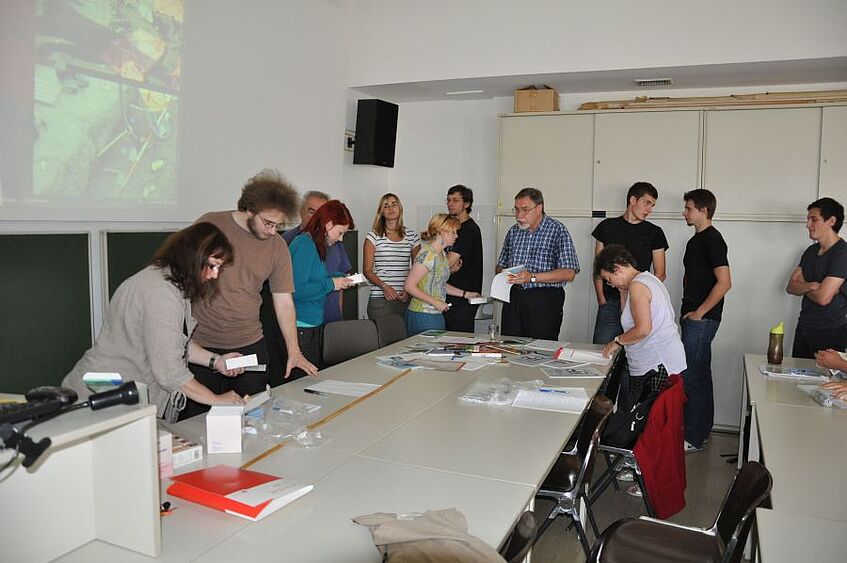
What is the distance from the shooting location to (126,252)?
4.02 meters

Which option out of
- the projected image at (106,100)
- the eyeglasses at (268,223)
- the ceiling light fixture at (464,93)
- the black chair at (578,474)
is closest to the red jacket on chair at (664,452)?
the black chair at (578,474)

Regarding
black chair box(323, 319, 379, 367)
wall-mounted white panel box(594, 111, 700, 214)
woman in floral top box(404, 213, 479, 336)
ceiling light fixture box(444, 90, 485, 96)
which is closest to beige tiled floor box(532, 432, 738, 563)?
black chair box(323, 319, 379, 367)

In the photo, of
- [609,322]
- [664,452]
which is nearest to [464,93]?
[609,322]

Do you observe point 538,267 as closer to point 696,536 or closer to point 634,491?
point 634,491

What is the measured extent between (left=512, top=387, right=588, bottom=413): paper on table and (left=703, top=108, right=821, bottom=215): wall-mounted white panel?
3096mm

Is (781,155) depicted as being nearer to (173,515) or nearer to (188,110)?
(188,110)

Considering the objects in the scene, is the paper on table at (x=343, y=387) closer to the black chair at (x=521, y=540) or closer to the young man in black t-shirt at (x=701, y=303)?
the black chair at (x=521, y=540)

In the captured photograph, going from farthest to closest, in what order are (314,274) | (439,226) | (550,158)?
(550,158) → (439,226) → (314,274)

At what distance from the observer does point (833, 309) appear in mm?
4320

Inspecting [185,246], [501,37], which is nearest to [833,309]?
[501,37]

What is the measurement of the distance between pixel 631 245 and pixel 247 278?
9.93 ft

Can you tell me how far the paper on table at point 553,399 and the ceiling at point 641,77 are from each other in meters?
3.36

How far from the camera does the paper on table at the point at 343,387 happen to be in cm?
309

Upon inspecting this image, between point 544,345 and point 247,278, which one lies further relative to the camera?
point 544,345
